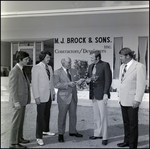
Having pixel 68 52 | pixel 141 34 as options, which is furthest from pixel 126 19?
pixel 68 52

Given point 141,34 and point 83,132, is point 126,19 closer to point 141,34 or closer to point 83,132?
point 141,34

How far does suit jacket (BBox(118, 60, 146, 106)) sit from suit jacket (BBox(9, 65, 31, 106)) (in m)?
1.56

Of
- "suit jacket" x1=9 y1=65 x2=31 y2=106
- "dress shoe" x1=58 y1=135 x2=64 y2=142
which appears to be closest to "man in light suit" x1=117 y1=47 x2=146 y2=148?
"dress shoe" x1=58 y1=135 x2=64 y2=142

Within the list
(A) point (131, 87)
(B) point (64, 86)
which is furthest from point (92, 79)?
(A) point (131, 87)

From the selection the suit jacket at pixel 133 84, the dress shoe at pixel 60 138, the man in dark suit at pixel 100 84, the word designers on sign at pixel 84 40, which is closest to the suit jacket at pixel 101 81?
the man in dark suit at pixel 100 84

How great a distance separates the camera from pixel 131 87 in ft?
11.2

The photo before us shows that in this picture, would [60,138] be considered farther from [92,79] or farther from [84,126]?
[92,79]

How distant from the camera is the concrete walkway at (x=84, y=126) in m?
3.68

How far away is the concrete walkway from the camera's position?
12.1ft

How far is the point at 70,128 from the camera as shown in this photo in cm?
391

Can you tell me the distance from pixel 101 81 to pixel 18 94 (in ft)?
4.46

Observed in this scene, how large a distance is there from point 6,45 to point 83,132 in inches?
79.6

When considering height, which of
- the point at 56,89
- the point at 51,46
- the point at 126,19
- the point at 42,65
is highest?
the point at 126,19

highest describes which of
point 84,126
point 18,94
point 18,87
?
point 18,87
